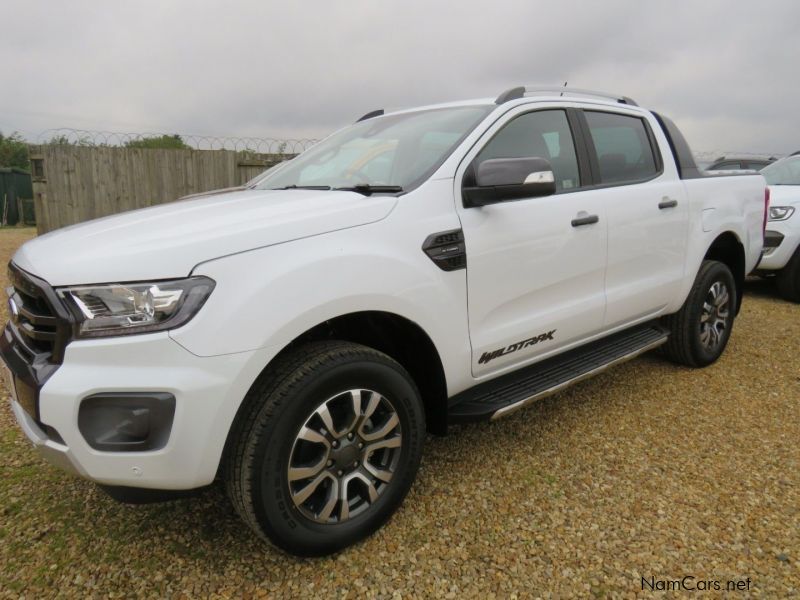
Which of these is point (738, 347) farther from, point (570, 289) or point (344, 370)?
point (344, 370)

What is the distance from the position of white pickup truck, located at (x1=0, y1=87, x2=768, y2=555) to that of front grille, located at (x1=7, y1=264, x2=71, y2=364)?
0.03ft

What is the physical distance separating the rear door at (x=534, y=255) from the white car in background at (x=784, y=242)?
439 cm

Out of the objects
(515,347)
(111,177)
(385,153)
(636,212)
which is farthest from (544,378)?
(111,177)

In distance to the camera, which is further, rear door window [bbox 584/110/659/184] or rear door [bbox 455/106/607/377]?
rear door window [bbox 584/110/659/184]

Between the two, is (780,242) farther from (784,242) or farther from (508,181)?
(508,181)

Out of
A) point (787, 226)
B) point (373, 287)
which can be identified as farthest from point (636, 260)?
point (787, 226)

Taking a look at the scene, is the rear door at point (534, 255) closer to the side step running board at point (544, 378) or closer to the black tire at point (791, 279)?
the side step running board at point (544, 378)

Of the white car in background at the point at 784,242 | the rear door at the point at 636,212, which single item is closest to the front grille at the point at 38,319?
the rear door at the point at 636,212

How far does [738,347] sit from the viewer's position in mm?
4465

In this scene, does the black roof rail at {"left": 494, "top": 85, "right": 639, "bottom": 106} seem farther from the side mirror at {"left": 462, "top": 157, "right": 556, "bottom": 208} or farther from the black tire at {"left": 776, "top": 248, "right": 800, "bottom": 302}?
the black tire at {"left": 776, "top": 248, "right": 800, "bottom": 302}

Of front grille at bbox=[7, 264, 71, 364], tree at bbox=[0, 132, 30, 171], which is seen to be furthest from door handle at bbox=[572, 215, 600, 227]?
tree at bbox=[0, 132, 30, 171]

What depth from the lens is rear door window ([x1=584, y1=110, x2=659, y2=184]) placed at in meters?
3.04

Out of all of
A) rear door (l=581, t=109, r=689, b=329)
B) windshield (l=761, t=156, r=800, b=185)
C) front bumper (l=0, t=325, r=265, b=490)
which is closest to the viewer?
front bumper (l=0, t=325, r=265, b=490)

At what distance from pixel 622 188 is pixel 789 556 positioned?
1.88 m
